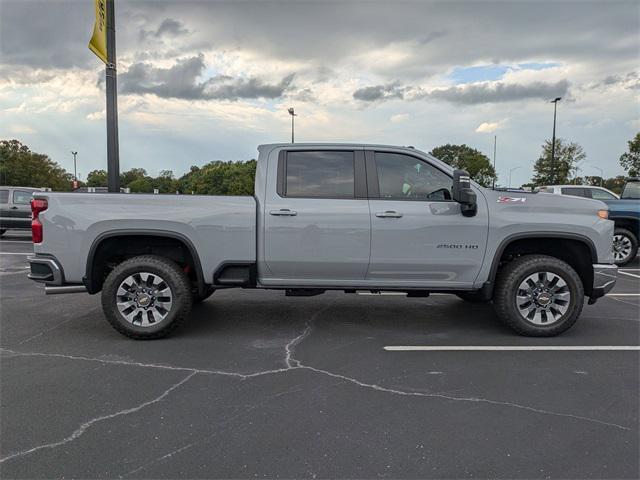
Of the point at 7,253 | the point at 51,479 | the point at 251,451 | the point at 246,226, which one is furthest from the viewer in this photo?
the point at 7,253

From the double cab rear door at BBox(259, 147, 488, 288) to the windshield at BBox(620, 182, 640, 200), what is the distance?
336 inches

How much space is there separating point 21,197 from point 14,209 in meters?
0.46

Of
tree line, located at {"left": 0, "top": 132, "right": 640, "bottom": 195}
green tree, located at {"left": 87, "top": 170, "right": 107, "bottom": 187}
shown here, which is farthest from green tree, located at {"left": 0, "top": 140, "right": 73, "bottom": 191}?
green tree, located at {"left": 87, "top": 170, "right": 107, "bottom": 187}

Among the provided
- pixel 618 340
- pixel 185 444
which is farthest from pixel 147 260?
pixel 618 340

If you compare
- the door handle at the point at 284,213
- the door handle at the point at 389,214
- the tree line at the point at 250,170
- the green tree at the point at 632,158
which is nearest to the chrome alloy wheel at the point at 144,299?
the door handle at the point at 284,213

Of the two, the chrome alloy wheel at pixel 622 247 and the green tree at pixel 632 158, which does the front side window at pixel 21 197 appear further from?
the green tree at pixel 632 158

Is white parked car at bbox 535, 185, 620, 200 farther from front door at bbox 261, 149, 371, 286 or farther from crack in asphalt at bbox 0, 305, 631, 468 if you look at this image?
crack in asphalt at bbox 0, 305, 631, 468

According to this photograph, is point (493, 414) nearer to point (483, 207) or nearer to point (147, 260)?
point (483, 207)

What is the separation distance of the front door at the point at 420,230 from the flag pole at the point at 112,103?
17.3ft

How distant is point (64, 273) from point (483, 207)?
174 inches

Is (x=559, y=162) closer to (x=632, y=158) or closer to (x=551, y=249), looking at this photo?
(x=632, y=158)

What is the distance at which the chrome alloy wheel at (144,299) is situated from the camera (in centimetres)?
496

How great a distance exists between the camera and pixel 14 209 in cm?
1525

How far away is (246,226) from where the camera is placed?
195 inches
